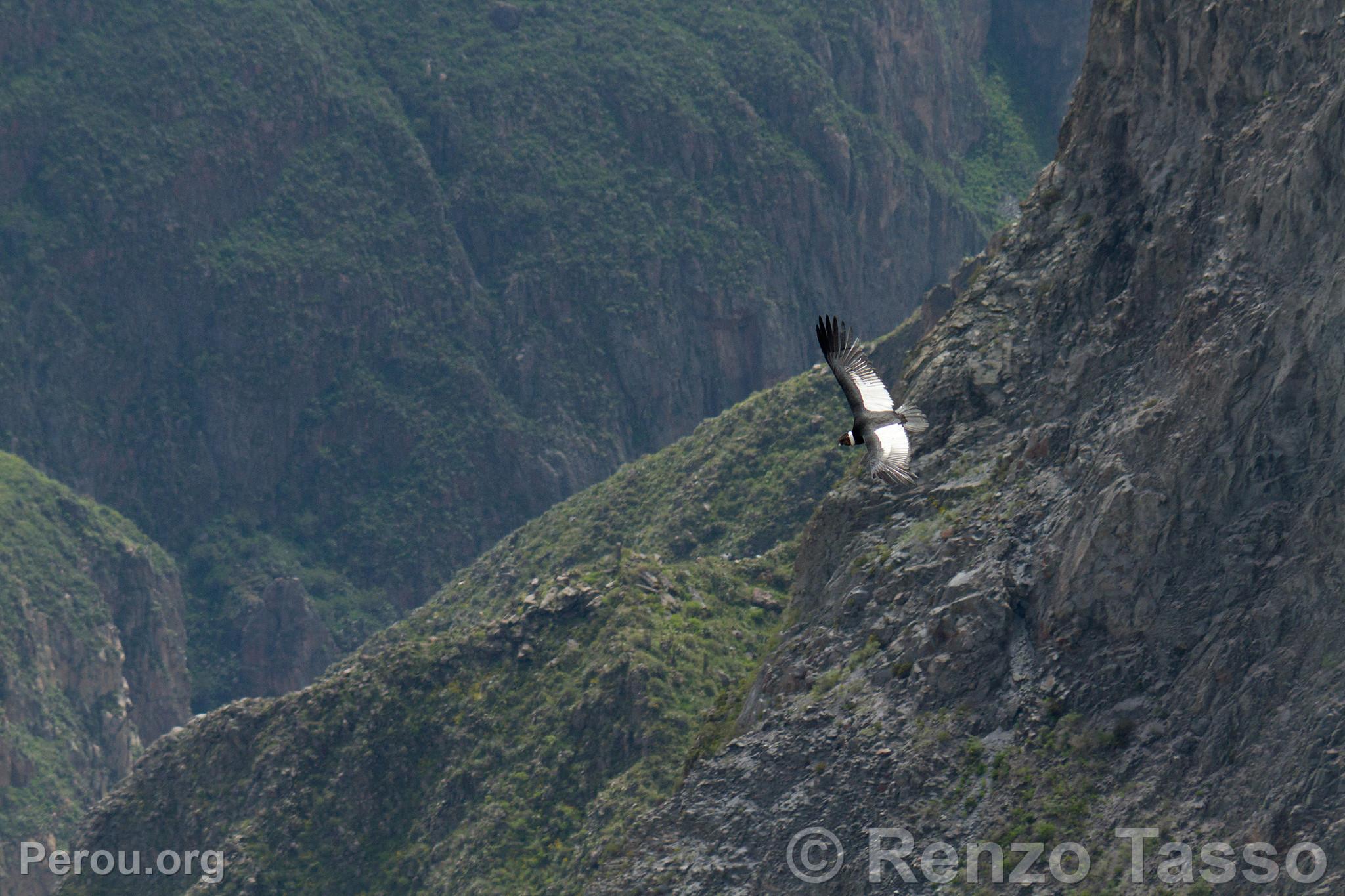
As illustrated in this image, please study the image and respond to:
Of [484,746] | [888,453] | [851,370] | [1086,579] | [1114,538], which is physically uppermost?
[484,746]

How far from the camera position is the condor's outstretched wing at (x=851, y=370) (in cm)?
6188

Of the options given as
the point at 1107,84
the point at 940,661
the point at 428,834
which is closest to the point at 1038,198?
the point at 1107,84

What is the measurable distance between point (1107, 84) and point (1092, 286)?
6827 mm

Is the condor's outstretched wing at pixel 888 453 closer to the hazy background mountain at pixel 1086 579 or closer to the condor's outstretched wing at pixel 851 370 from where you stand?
the condor's outstretched wing at pixel 851 370

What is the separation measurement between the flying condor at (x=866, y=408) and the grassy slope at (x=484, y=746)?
126ft

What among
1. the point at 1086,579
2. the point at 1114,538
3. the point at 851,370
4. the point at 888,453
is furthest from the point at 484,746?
the point at 888,453

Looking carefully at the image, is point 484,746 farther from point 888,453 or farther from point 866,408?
point 888,453

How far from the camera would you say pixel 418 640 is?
126188mm

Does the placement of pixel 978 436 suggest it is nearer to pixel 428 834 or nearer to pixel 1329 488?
pixel 1329 488

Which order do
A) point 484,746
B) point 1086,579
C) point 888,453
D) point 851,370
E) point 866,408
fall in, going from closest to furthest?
point 888,453 < point 866,408 < point 851,370 < point 1086,579 < point 484,746

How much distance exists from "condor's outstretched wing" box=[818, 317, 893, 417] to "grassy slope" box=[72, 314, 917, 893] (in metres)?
38.6

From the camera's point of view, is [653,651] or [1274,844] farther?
[653,651]

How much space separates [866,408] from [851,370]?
947 millimetres

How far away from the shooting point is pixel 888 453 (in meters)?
61.6
